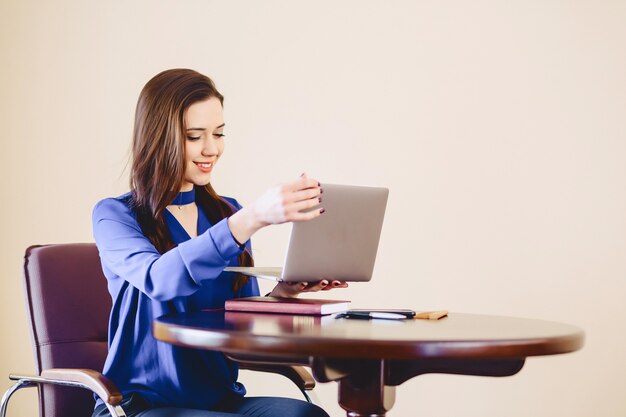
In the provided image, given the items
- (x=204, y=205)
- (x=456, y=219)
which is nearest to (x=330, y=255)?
(x=204, y=205)

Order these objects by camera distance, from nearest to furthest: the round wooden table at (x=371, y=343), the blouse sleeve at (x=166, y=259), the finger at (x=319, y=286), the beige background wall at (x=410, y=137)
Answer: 1. the round wooden table at (x=371, y=343)
2. the blouse sleeve at (x=166, y=259)
3. the finger at (x=319, y=286)
4. the beige background wall at (x=410, y=137)

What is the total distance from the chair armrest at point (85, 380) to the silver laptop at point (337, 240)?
38 centimetres

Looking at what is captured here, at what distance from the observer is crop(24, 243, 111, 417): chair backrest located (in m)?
2.08

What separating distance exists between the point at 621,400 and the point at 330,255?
6.08 feet

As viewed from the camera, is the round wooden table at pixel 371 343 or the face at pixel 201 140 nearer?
the round wooden table at pixel 371 343

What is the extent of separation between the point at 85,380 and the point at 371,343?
0.76 metres

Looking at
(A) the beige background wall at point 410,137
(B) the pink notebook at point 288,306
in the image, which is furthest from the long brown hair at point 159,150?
(A) the beige background wall at point 410,137

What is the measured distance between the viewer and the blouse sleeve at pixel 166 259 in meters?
1.68

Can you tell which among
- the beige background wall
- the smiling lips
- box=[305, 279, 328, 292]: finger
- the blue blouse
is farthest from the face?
the beige background wall

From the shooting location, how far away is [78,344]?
215 cm

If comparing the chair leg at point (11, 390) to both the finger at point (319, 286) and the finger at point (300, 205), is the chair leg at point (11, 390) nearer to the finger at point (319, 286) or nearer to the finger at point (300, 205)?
the finger at point (319, 286)

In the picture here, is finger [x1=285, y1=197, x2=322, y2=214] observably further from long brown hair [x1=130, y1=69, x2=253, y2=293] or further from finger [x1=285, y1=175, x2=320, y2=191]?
long brown hair [x1=130, y1=69, x2=253, y2=293]

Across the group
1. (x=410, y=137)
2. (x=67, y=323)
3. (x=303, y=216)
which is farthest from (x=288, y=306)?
(x=410, y=137)

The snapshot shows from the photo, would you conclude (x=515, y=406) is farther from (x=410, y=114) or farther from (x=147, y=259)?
(x=147, y=259)
